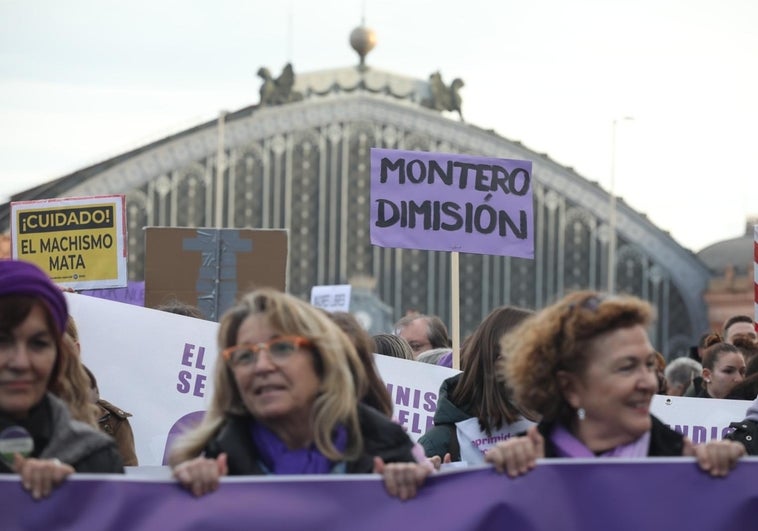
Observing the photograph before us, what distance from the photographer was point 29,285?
3.36m

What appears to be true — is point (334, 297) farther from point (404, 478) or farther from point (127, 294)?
point (404, 478)

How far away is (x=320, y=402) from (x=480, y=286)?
35694 millimetres

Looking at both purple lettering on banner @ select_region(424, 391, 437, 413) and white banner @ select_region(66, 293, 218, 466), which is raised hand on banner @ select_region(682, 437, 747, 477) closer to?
purple lettering on banner @ select_region(424, 391, 437, 413)

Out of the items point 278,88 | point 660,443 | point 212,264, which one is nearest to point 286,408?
point 660,443

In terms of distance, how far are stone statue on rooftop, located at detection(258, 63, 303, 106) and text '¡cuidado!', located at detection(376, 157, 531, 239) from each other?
31.3 meters

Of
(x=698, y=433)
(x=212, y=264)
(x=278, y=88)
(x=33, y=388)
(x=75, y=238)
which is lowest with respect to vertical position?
(x=698, y=433)

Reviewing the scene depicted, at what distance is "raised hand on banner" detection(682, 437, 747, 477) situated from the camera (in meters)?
3.43

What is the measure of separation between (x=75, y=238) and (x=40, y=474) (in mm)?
5288

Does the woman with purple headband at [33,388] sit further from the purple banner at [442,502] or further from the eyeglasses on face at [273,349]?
the eyeglasses on face at [273,349]

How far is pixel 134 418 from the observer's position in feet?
21.8

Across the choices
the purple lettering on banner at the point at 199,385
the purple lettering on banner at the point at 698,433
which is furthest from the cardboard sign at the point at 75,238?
the purple lettering on banner at the point at 698,433

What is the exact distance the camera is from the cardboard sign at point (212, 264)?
29.5 feet

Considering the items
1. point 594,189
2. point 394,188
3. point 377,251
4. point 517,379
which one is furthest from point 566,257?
point 517,379

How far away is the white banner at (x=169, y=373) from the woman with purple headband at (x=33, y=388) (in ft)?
10.6
